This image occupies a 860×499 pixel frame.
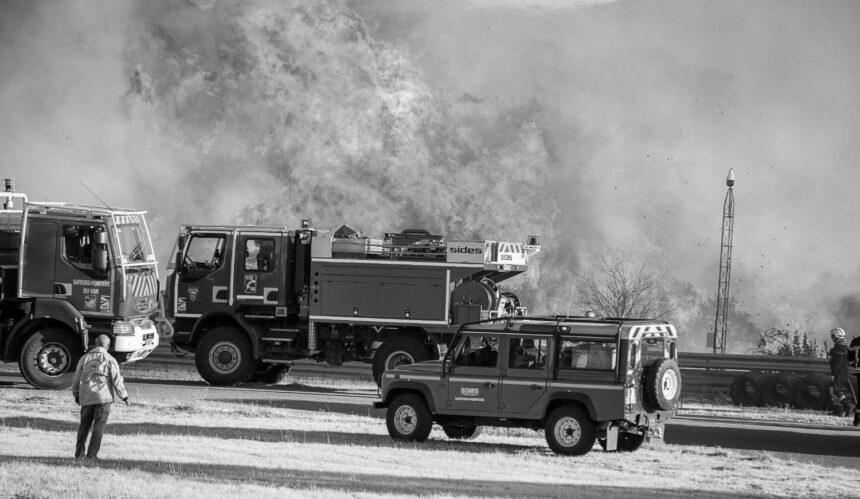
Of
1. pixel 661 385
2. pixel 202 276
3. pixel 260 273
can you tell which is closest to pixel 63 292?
pixel 202 276

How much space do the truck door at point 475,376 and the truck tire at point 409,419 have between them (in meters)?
0.46

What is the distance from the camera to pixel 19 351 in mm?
24906

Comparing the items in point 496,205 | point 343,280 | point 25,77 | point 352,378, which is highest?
point 25,77

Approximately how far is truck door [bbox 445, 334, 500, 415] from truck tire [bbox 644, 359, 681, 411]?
2.10 metres

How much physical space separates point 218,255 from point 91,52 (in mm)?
29074

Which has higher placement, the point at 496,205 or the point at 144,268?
the point at 496,205

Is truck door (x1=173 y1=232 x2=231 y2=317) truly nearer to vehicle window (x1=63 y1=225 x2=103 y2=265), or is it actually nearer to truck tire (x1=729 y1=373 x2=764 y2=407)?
vehicle window (x1=63 y1=225 x2=103 y2=265)

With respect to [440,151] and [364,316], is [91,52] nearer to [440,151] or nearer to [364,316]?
[440,151]

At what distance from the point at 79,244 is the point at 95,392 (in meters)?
10.4

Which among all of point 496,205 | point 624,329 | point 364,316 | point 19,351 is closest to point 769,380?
point 364,316

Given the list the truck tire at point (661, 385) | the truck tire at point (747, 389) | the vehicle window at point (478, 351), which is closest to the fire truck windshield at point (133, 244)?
the vehicle window at point (478, 351)

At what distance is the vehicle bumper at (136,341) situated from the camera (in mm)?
24766

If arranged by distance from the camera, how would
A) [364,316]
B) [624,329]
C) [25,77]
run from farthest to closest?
[25,77] < [364,316] < [624,329]

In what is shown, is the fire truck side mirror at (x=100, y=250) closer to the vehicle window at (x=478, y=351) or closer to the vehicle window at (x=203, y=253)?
the vehicle window at (x=203, y=253)
